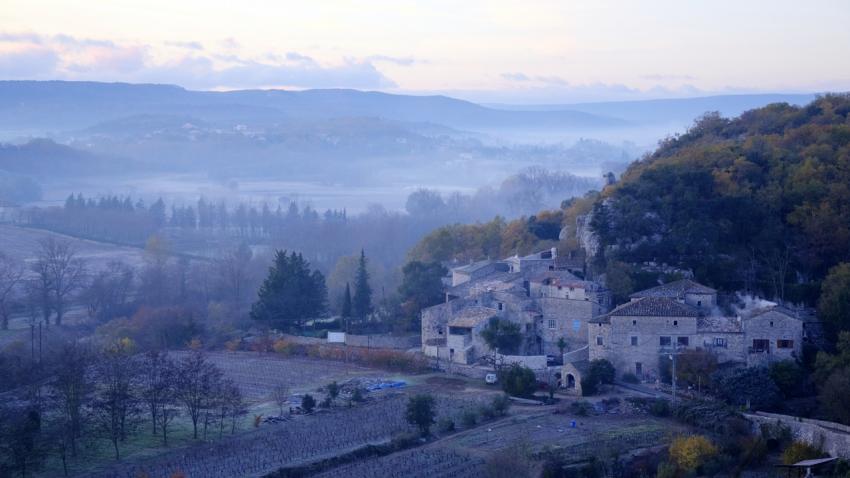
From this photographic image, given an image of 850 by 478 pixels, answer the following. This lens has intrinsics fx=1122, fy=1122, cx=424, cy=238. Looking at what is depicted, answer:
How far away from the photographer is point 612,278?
3425 cm

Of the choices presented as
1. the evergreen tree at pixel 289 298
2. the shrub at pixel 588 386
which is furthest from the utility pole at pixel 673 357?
the evergreen tree at pixel 289 298

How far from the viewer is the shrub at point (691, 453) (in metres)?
23.9

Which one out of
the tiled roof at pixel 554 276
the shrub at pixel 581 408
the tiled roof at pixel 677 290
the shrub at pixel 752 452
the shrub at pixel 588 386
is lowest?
the shrub at pixel 752 452

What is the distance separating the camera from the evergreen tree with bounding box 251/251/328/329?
40250mm

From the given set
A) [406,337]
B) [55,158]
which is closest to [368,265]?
[406,337]

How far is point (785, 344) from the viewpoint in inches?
1185

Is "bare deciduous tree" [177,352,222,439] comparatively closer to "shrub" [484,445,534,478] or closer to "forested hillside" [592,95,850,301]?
"shrub" [484,445,534,478]

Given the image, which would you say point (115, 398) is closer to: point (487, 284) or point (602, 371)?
point (602, 371)

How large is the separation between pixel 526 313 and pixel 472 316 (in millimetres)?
1705

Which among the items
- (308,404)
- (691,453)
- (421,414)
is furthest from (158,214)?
(691,453)

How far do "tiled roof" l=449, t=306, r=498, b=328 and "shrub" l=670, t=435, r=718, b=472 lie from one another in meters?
10.8

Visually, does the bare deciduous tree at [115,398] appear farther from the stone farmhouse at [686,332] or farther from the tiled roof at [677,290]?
the tiled roof at [677,290]

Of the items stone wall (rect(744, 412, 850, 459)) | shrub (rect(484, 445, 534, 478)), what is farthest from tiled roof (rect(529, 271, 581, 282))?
shrub (rect(484, 445, 534, 478))

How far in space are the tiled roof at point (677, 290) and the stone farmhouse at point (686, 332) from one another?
0.03m
